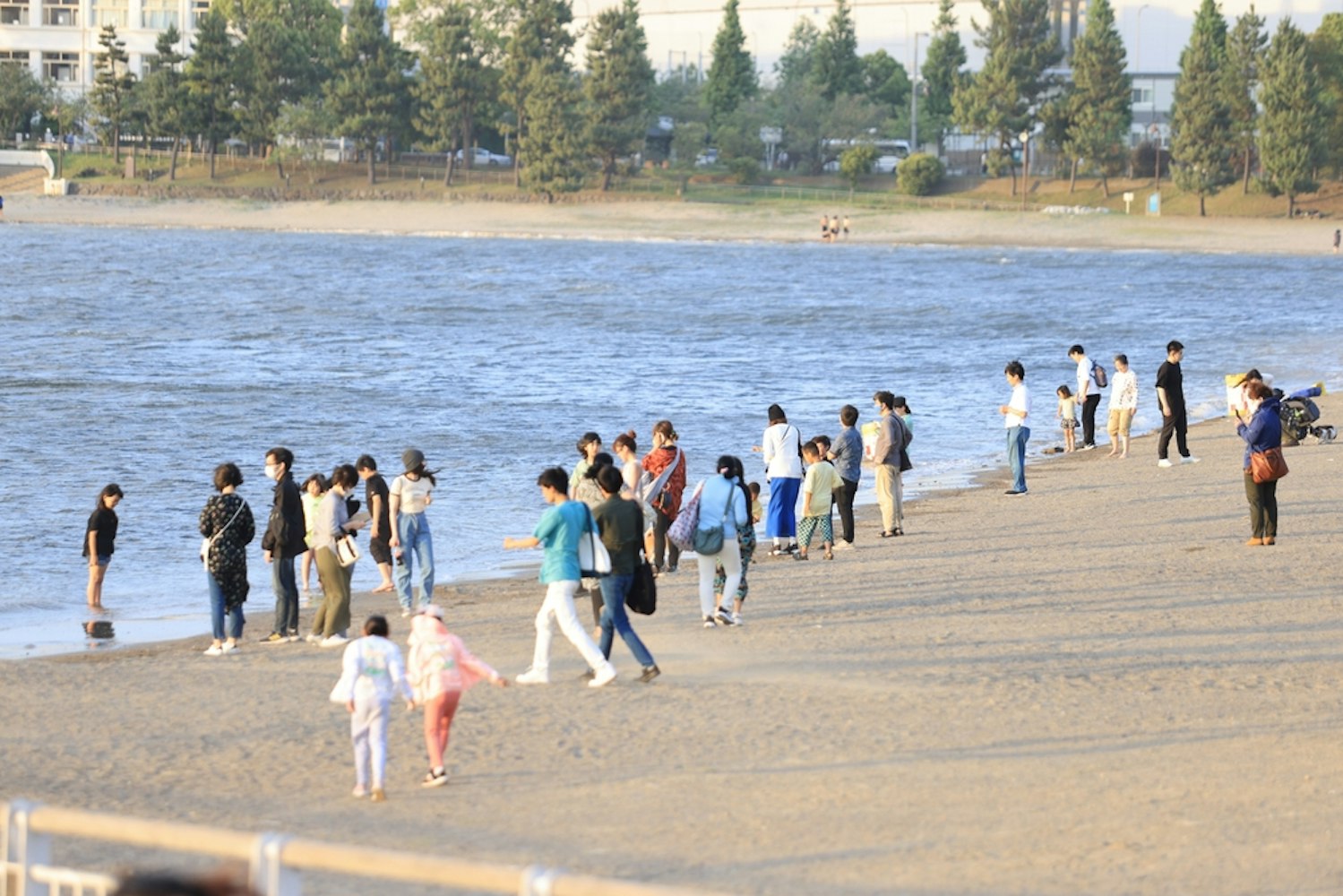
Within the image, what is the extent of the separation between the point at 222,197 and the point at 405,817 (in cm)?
10711

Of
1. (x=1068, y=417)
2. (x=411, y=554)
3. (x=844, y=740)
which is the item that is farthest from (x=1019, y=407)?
(x=844, y=740)

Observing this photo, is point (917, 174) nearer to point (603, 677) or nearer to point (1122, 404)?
point (1122, 404)

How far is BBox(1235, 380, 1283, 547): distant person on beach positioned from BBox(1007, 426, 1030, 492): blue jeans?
406 cm

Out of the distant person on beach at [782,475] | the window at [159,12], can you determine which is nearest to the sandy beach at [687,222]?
the window at [159,12]

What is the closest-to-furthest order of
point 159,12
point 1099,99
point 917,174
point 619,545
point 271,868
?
1. point 271,868
2. point 619,545
3. point 1099,99
4. point 917,174
5. point 159,12

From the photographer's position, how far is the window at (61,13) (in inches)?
4998

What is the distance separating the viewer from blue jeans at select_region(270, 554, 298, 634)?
13.6 meters

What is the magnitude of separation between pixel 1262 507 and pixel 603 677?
775 cm

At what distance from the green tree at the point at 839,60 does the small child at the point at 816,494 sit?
108 metres

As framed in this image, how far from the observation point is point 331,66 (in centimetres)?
11462

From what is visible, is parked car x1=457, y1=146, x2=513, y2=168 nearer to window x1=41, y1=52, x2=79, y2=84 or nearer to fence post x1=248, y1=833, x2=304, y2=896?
window x1=41, y1=52, x2=79, y2=84

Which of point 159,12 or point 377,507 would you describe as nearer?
point 377,507

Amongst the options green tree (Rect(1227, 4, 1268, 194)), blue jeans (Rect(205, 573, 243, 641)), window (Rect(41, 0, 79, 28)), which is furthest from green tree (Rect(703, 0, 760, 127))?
blue jeans (Rect(205, 573, 243, 641))

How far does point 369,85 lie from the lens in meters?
111
